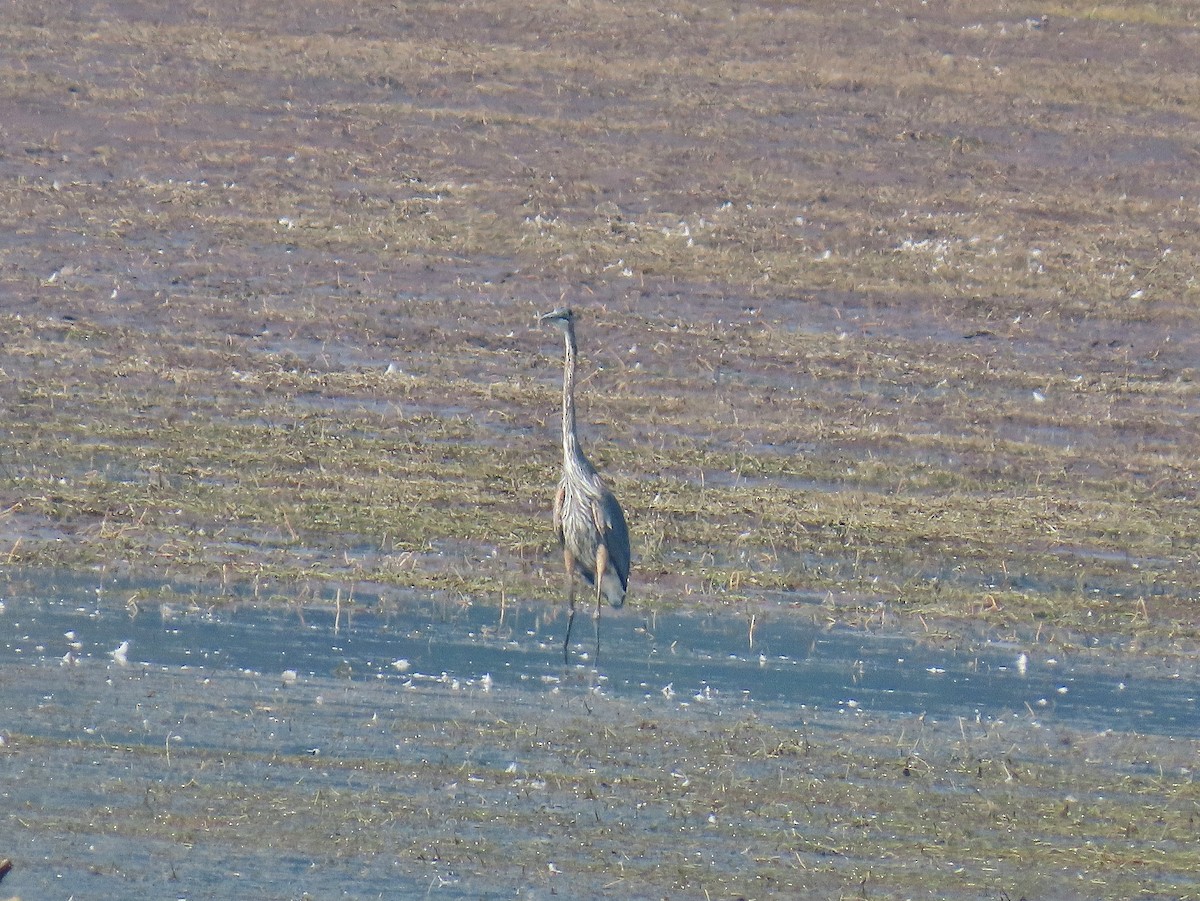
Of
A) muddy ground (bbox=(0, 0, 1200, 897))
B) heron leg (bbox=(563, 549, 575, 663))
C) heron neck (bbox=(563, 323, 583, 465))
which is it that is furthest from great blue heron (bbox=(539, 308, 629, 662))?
muddy ground (bbox=(0, 0, 1200, 897))

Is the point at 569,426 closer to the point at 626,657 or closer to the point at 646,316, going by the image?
the point at 626,657

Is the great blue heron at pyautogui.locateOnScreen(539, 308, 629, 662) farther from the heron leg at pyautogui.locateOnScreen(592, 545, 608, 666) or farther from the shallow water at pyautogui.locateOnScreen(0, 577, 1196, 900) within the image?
the shallow water at pyautogui.locateOnScreen(0, 577, 1196, 900)

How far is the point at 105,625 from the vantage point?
9289 millimetres

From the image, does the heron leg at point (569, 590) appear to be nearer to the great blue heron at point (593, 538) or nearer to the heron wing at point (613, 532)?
the great blue heron at point (593, 538)

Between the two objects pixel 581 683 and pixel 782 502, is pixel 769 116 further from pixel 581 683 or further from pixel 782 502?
pixel 581 683

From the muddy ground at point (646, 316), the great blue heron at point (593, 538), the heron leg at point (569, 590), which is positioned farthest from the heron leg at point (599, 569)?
the muddy ground at point (646, 316)

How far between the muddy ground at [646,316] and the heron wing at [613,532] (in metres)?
0.32

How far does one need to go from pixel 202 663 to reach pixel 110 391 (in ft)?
17.7

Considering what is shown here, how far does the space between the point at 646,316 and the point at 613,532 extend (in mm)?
6852

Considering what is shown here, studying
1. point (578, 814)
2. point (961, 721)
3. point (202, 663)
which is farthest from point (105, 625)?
point (961, 721)

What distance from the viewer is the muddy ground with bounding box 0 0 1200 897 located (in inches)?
418

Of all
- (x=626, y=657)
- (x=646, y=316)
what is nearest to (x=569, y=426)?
(x=626, y=657)

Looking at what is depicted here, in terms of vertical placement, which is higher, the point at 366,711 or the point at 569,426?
the point at 569,426

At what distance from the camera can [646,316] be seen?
16844 mm
